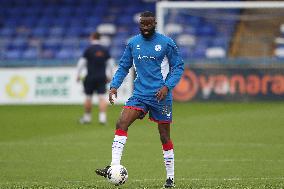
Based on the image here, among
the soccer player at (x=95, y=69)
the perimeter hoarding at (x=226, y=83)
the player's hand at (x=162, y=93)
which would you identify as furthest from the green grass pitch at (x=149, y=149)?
the perimeter hoarding at (x=226, y=83)

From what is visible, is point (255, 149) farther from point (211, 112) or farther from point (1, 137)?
point (211, 112)

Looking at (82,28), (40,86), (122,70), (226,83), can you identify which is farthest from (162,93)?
(82,28)

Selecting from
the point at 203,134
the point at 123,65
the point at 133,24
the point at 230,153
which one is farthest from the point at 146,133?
the point at 133,24

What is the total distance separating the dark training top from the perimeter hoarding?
7111 mm

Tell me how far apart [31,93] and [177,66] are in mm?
19291

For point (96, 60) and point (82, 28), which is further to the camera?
point (82, 28)

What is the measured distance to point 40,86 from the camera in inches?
1195

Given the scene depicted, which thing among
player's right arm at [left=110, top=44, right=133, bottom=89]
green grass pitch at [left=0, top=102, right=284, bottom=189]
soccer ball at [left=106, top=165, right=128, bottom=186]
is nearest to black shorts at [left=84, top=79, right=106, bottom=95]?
green grass pitch at [left=0, top=102, right=284, bottom=189]

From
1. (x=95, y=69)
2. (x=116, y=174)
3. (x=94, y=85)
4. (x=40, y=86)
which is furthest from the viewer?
(x=40, y=86)

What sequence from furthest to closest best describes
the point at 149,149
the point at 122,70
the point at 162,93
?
the point at 149,149 → the point at 122,70 → the point at 162,93

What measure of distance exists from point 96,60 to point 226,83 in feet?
26.7

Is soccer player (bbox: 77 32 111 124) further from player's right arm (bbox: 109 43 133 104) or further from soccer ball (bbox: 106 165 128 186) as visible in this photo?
soccer ball (bbox: 106 165 128 186)

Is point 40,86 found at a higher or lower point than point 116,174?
lower

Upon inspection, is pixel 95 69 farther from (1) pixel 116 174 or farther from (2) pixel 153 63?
(1) pixel 116 174
